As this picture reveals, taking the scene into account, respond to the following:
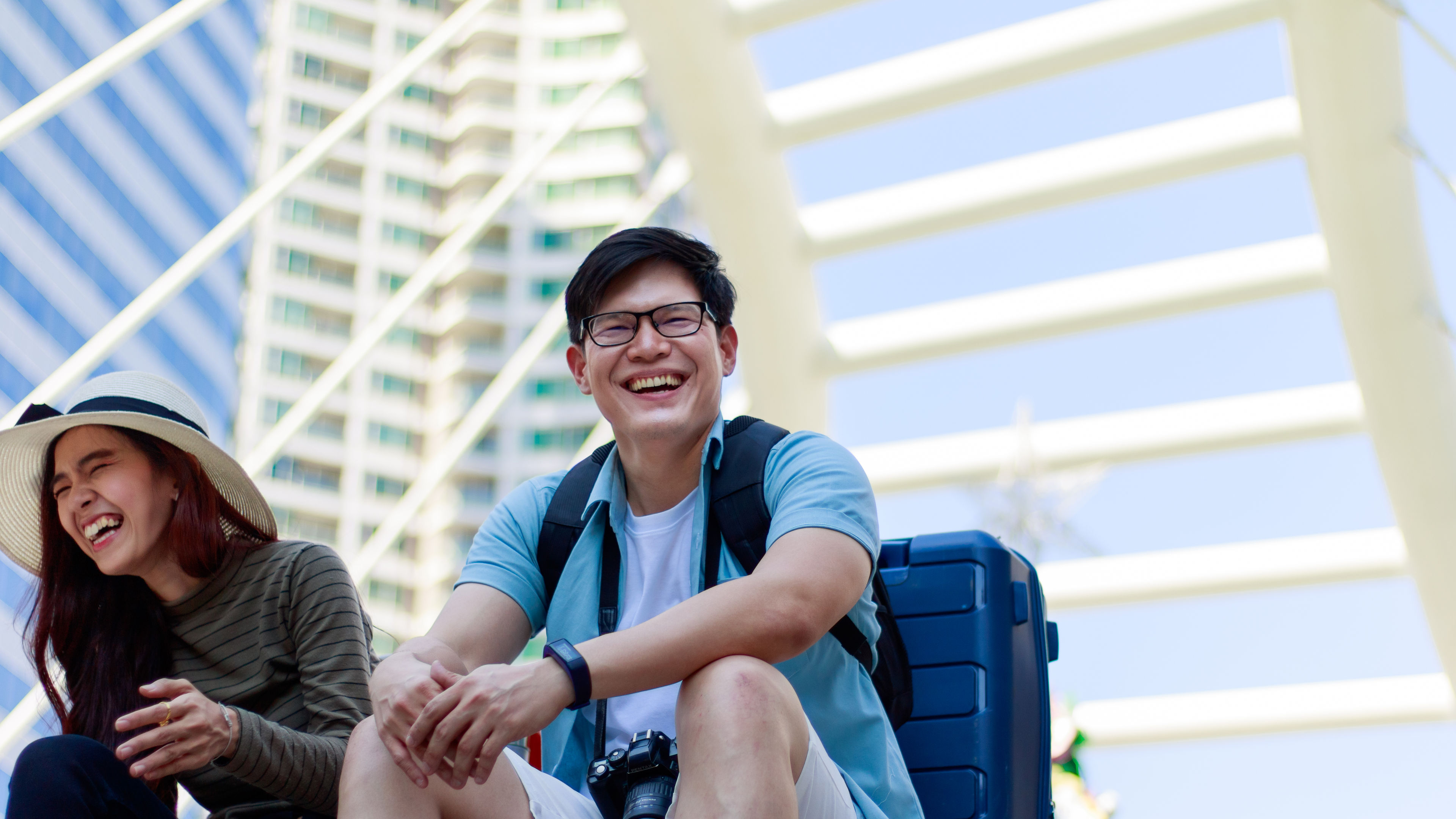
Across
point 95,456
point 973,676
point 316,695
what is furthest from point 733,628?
point 95,456

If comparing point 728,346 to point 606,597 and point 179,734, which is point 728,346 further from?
point 179,734

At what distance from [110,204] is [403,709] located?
65910 mm

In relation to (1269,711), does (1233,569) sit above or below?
above

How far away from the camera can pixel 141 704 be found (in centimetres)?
217

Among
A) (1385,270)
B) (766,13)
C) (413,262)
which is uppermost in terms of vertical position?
(413,262)

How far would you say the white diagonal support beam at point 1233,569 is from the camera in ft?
25.0

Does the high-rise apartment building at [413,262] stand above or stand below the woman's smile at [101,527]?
above

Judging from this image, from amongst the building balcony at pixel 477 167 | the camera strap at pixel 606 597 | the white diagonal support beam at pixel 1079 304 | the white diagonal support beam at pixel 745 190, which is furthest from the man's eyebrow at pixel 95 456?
the building balcony at pixel 477 167

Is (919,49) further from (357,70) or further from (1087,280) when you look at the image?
(357,70)

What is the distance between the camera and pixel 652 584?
2043 mm

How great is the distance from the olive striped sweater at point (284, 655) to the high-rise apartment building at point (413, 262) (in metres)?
54.2

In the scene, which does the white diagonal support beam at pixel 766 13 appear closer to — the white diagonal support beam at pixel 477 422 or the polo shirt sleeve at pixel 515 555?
the white diagonal support beam at pixel 477 422

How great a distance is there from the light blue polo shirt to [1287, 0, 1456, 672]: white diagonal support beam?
531 cm

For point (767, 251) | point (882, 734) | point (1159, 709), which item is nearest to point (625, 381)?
point (882, 734)
